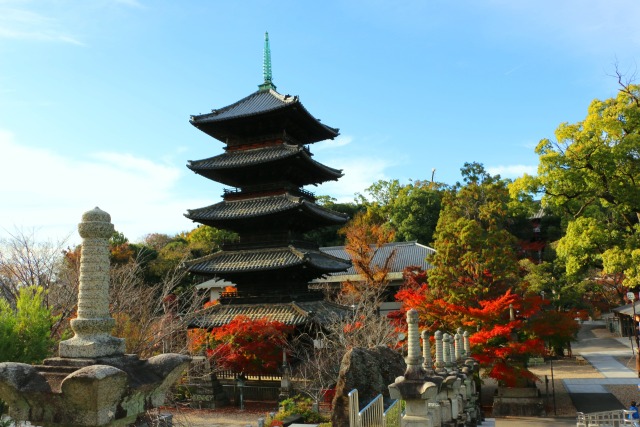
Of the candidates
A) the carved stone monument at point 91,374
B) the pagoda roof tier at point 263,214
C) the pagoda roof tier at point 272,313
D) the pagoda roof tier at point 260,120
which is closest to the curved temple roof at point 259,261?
the pagoda roof tier at point 263,214

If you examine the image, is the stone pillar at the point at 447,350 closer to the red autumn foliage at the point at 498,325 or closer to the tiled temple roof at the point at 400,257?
the red autumn foliage at the point at 498,325

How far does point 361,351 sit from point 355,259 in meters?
23.4

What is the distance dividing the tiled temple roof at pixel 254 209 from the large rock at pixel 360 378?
11.2 m

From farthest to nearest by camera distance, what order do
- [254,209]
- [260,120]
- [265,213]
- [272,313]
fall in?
[260,120], [254,209], [265,213], [272,313]

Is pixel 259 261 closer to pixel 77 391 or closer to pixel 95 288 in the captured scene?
pixel 95 288

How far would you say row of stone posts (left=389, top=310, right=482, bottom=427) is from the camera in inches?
323

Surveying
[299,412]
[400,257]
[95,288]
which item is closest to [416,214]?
[400,257]

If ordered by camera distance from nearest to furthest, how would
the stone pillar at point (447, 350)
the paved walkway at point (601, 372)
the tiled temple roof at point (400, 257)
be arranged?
1. the stone pillar at point (447, 350)
2. the paved walkway at point (601, 372)
3. the tiled temple roof at point (400, 257)

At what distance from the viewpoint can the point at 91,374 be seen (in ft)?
11.4

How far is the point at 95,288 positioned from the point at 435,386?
5932 mm

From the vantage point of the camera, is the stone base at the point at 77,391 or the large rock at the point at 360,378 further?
the large rock at the point at 360,378

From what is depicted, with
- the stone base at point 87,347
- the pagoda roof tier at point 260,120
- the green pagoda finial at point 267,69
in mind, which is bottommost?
the stone base at point 87,347

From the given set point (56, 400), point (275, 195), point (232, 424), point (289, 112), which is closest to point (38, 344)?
point (56, 400)

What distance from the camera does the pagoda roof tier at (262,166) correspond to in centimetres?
2194
